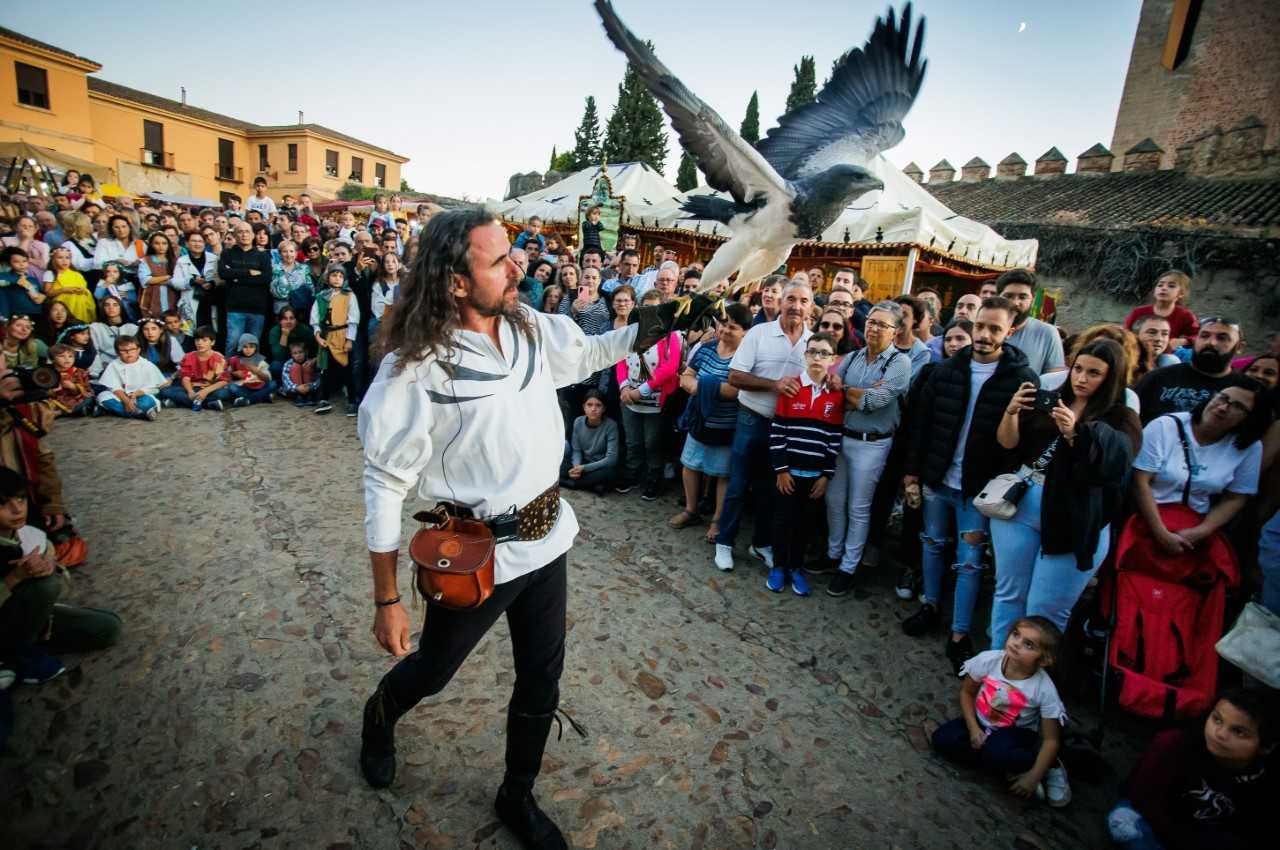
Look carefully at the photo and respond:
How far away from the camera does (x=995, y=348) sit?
3.21m

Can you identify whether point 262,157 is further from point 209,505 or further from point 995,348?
point 995,348

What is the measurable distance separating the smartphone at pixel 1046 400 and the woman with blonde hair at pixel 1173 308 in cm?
209

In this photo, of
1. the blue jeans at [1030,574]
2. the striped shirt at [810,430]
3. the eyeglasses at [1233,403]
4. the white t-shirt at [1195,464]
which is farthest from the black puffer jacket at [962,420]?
the eyeglasses at [1233,403]

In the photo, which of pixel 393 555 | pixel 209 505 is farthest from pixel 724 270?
pixel 209 505

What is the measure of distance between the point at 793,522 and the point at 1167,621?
1864 mm

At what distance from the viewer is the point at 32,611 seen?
8.13ft

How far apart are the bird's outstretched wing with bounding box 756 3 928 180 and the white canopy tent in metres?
1.64

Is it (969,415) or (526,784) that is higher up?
(969,415)

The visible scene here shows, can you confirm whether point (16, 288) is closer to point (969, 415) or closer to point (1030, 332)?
point (969, 415)

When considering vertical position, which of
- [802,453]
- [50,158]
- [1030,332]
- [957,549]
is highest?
[50,158]

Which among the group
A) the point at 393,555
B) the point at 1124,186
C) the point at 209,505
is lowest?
the point at 209,505

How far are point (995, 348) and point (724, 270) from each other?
5.29 feet

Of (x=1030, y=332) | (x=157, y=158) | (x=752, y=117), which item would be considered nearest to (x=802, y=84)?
(x=752, y=117)

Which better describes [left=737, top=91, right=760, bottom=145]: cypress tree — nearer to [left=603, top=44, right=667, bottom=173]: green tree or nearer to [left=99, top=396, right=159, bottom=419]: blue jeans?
[left=603, top=44, right=667, bottom=173]: green tree
